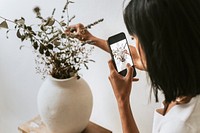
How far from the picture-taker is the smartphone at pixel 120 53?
1112mm

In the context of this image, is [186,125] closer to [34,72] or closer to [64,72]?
[64,72]

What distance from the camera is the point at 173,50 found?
0.79 m

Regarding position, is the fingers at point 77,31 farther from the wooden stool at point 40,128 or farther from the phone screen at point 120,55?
the wooden stool at point 40,128

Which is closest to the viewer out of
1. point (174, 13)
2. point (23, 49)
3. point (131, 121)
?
point (174, 13)

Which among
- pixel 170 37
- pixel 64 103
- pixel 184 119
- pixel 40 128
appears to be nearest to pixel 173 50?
pixel 170 37

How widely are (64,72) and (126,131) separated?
0.27 m

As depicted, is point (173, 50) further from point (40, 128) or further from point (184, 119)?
point (40, 128)

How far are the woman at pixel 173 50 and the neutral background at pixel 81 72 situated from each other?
1.20 ft

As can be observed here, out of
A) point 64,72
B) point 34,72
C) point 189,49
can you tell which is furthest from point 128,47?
point 34,72

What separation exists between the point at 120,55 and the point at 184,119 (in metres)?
0.35

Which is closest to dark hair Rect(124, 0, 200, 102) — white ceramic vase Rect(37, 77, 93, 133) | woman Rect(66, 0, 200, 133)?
A: woman Rect(66, 0, 200, 133)

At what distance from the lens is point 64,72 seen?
3.65ft

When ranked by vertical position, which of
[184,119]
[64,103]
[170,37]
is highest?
[170,37]

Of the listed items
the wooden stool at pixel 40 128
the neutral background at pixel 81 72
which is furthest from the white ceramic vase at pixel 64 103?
Answer: the neutral background at pixel 81 72
